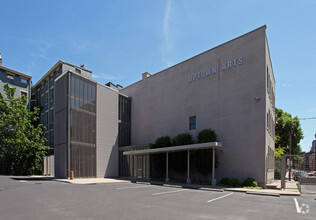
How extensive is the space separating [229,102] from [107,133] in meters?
14.4

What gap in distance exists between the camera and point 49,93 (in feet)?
119

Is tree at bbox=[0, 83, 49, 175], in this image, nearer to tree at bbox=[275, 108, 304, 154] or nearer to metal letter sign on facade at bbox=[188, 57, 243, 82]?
metal letter sign on facade at bbox=[188, 57, 243, 82]

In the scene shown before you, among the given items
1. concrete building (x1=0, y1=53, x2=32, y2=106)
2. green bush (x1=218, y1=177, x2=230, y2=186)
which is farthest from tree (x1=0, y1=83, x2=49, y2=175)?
green bush (x1=218, y1=177, x2=230, y2=186)

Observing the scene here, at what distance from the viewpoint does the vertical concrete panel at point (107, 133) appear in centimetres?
2650

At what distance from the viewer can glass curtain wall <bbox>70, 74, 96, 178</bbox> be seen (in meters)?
23.9

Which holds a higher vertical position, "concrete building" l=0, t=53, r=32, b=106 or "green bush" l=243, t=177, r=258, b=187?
"concrete building" l=0, t=53, r=32, b=106

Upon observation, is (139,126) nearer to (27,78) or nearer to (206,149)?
(206,149)

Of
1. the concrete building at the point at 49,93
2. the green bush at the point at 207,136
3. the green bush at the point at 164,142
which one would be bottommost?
the green bush at the point at 164,142

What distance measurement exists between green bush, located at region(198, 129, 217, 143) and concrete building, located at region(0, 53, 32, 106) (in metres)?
31.9

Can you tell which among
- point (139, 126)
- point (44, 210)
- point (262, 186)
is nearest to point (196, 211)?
point (44, 210)

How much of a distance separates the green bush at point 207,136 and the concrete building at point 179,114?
827 mm

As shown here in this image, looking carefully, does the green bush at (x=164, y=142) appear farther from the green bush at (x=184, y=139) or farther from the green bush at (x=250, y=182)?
the green bush at (x=250, y=182)

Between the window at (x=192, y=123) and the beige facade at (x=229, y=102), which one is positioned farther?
the window at (x=192, y=123)

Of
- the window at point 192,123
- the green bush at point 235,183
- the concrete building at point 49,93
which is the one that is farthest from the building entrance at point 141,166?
the concrete building at point 49,93
